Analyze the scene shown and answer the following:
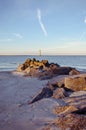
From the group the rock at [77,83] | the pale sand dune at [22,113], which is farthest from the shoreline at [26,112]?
the rock at [77,83]

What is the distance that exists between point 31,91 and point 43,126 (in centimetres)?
551

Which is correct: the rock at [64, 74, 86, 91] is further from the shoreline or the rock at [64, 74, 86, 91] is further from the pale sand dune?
the pale sand dune

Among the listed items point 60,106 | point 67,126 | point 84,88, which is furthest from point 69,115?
point 84,88

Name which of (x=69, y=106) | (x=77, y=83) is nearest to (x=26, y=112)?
(x=69, y=106)

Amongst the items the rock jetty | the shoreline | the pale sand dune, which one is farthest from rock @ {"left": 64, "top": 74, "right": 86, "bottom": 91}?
the pale sand dune

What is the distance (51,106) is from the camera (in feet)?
30.1

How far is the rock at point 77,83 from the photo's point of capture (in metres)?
11.7

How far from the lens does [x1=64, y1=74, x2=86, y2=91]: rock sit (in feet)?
38.4

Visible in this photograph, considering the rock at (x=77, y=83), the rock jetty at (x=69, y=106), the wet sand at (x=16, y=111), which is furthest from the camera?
the rock at (x=77, y=83)

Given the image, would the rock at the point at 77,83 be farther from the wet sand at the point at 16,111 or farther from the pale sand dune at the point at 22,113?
the pale sand dune at the point at 22,113

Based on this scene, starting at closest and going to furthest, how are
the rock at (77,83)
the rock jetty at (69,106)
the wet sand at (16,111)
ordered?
the rock jetty at (69,106), the wet sand at (16,111), the rock at (77,83)

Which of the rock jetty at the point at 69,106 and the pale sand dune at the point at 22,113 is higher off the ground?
the rock jetty at the point at 69,106

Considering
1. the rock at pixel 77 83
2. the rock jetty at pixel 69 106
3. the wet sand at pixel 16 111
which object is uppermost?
the rock at pixel 77 83

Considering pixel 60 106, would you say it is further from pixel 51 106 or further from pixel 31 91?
pixel 31 91
